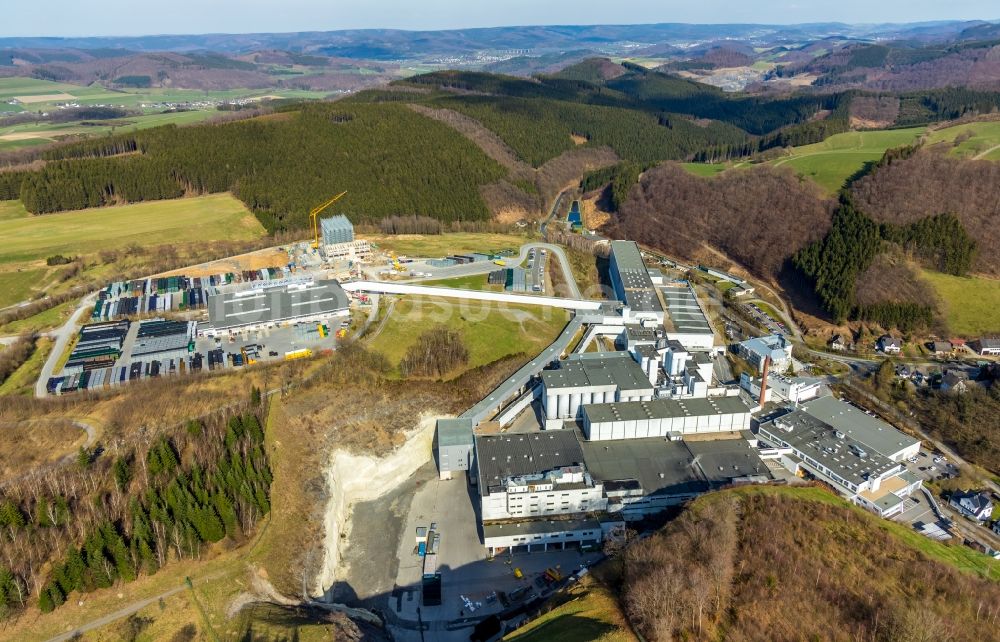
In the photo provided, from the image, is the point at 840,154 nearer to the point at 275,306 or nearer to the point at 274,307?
the point at 275,306

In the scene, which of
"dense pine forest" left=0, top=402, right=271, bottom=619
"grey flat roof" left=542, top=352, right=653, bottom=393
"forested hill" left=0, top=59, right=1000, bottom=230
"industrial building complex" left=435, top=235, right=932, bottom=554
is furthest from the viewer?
"forested hill" left=0, top=59, right=1000, bottom=230

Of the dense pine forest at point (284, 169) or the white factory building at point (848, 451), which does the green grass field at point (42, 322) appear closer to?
the dense pine forest at point (284, 169)

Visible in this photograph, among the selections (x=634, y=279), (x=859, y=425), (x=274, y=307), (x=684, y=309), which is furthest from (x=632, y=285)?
(x=274, y=307)

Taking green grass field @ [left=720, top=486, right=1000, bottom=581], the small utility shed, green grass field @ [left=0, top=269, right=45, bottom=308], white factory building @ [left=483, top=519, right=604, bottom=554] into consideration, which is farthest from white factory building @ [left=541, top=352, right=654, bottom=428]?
green grass field @ [left=0, top=269, right=45, bottom=308]

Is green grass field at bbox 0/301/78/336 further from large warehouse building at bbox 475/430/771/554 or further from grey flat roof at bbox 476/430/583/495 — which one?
large warehouse building at bbox 475/430/771/554

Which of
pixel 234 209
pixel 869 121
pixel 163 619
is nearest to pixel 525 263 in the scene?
pixel 234 209

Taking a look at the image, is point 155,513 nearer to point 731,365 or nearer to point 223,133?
point 731,365
